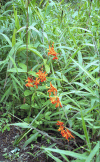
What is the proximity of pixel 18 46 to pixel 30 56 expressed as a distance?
0.21 meters

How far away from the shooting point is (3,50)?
1343 mm

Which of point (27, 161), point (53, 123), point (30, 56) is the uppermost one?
point (30, 56)

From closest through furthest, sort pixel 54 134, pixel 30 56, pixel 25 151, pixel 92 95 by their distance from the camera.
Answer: pixel 92 95, pixel 25 151, pixel 54 134, pixel 30 56

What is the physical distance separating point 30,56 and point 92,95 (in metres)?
0.65

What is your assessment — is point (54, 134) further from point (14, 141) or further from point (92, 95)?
point (92, 95)

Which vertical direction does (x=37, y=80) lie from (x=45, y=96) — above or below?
above

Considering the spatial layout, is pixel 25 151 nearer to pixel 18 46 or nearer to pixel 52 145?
pixel 52 145

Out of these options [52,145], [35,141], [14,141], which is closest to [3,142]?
[14,141]

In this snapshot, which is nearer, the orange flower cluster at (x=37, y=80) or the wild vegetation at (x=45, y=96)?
the wild vegetation at (x=45, y=96)

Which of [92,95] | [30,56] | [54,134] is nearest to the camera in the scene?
[92,95]

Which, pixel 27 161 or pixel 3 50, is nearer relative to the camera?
pixel 27 161

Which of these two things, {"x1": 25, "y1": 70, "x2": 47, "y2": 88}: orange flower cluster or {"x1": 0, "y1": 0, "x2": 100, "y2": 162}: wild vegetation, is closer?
{"x1": 0, "y1": 0, "x2": 100, "y2": 162}: wild vegetation

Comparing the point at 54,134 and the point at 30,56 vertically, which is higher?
the point at 30,56

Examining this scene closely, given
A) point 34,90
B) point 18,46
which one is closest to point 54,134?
point 34,90
